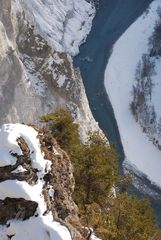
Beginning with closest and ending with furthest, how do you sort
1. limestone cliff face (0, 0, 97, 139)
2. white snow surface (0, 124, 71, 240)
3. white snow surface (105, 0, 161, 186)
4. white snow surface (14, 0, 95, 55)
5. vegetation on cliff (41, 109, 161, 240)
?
white snow surface (0, 124, 71, 240) < vegetation on cliff (41, 109, 161, 240) < limestone cliff face (0, 0, 97, 139) < white snow surface (105, 0, 161, 186) < white snow surface (14, 0, 95, 55)

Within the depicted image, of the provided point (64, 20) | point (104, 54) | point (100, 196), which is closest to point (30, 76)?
point (100, 196)

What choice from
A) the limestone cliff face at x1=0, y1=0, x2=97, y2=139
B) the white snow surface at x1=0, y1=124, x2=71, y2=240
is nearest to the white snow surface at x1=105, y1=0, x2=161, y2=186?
the limestone cliff face at x1=0, y1=0, x2=97, y2=139

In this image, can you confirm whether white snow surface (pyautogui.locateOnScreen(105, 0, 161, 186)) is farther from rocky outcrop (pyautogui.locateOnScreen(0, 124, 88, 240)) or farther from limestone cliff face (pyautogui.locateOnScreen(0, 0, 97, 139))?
rocky outcrop (pyautogui.locateOnScreen(0, 124, 88, 240))

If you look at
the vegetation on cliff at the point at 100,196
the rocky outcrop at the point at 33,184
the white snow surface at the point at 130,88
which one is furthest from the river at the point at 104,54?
the rocky outcrop at the point at 33,184

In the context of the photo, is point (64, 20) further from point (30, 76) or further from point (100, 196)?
point (100, 196)

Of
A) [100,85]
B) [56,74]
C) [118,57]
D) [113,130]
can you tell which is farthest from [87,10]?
[56,74]

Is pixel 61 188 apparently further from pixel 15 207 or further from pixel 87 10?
pixel 87 10

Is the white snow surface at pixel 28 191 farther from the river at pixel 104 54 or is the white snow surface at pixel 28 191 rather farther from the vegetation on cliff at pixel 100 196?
the river at pixel 104 54
